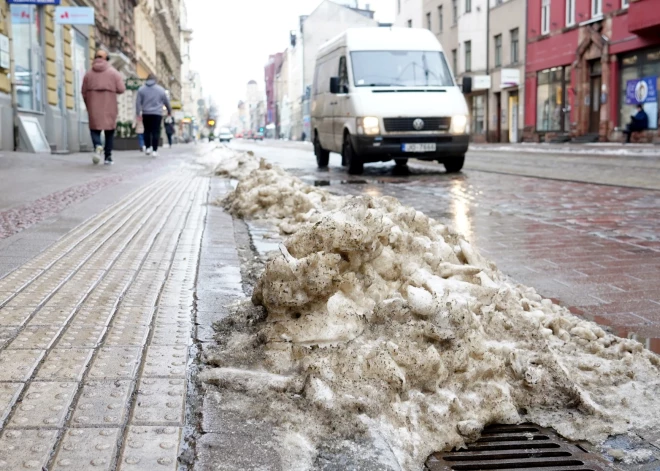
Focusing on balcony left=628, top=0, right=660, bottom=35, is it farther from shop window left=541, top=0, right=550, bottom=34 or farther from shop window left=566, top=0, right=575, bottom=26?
shop window left=541, top=0, right=550, bottom=34

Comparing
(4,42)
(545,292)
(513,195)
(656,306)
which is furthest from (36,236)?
(4,42)

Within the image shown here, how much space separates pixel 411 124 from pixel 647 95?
20087 mm

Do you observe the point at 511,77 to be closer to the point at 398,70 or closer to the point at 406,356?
the point at 398,70

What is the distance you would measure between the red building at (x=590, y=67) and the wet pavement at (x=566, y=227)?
59.1ft

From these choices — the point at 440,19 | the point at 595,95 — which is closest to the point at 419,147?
the point at 595,95

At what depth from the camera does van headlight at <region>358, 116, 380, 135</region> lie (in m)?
13.2

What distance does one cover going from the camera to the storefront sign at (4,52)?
1656cm

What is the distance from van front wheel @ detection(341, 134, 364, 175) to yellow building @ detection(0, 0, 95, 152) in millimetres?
7670

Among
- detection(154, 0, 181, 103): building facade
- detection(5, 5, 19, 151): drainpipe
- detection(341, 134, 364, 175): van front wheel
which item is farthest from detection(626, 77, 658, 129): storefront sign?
detection(154, 0, 181, 103): building facade

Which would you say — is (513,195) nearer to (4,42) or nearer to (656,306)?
(656,306)

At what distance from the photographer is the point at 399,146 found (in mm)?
13391

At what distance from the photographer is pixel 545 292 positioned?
4125mm

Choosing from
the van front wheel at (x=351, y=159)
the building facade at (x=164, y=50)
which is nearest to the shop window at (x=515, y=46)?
the building facade at (x=164, y=50)

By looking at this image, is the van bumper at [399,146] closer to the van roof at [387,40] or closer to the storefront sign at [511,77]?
the van roof at [387,40]
